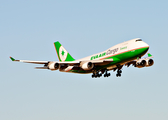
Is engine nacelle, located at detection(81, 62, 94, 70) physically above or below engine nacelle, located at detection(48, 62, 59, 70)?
below

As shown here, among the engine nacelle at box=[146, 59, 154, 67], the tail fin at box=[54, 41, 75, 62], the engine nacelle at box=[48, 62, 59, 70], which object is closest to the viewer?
the engine nacelle at box=[48, 62, 59, 70]

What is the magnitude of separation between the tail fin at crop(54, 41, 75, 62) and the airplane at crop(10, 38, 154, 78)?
19.9 feet

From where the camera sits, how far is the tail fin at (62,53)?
3036 inches

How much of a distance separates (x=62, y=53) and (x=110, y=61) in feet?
62.9

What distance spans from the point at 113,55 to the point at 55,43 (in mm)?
22800

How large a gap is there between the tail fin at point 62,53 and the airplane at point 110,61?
6052 millimetres

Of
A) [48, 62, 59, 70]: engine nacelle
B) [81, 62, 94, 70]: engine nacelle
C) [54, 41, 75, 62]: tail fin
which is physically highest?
[54, 41, 75, 62]: tail fin

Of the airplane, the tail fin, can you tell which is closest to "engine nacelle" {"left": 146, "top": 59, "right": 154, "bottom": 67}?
the airplane

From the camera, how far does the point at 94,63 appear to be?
64.1 m

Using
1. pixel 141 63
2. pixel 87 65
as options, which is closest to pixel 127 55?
pixel 87 65

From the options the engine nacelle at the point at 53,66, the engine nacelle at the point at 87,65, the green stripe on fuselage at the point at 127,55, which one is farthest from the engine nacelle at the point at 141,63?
the engine nacelle at the point at 53,66

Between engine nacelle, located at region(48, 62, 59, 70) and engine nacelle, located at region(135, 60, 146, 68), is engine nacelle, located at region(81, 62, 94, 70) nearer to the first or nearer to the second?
engine nacelle, located at region(48, 62, 59, 70)

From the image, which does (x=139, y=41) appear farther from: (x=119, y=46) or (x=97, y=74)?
(x=97, y=74)

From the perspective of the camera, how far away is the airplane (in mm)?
60594
